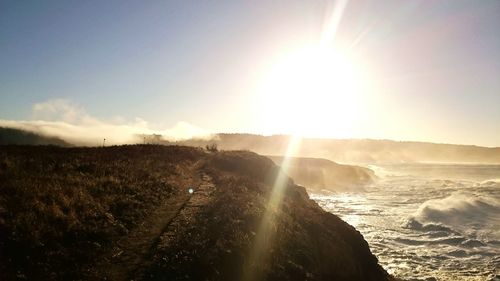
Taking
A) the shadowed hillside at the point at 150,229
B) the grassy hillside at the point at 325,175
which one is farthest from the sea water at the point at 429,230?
the grassy hillside at the point at 325,175

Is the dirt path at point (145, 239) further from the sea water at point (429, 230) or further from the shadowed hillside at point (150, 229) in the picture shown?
the sea water at point (429, 230)

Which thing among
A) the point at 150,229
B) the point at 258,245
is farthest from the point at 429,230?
the point at 150,229

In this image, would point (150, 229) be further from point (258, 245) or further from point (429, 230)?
point (429, 230)

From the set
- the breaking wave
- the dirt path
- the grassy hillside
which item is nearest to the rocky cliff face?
the dirt path

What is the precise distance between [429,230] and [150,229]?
28.1 metres

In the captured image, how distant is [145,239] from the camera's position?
13.8 metres

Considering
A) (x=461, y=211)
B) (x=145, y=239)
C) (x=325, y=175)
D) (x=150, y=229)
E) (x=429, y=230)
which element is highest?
(x=150, y=229)

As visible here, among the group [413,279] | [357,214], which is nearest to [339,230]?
[413,279]

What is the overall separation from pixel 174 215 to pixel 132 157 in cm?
1405

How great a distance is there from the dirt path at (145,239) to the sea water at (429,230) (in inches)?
530

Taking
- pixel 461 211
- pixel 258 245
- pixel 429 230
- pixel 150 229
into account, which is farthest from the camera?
pixel 461 211

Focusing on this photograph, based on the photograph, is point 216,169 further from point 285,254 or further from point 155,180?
point 285,254

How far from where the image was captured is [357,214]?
41.5 metres

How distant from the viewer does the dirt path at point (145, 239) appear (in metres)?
11.3
